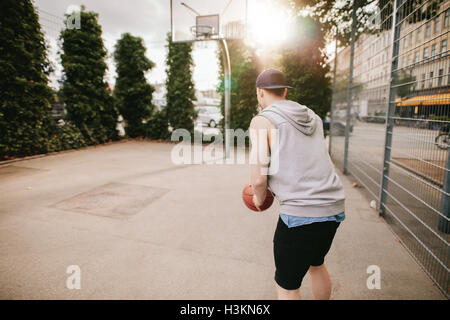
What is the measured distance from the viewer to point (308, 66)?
28.2 ft

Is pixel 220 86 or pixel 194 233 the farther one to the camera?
pixel 220 86

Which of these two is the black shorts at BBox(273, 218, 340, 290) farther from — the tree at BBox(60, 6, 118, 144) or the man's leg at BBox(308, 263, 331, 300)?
the tree at BBox(60, 6, 118, 144)

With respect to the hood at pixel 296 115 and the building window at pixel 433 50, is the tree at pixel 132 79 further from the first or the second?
the hood at pixel 296 115

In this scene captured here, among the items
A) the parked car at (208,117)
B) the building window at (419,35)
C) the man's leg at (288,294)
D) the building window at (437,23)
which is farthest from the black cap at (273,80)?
the parked car at (208,117)

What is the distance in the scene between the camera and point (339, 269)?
2777 millimetres

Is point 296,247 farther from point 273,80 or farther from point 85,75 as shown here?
point 85,75

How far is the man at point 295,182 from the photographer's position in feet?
5.16

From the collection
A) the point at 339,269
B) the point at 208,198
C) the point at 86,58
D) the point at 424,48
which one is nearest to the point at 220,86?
the point at 86,58

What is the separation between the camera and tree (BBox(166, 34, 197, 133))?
1170cm

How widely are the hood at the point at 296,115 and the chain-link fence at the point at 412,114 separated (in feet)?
5.74

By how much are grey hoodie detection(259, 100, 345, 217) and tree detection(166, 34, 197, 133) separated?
10.9 m

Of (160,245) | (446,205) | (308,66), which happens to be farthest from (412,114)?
(308,66)
